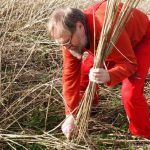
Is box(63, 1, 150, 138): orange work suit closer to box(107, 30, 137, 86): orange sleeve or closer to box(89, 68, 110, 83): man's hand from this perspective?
box(107, 30, 137, 86): orange sleeve

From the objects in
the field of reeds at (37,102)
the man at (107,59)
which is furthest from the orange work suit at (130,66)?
the field of reeds at (37,102)

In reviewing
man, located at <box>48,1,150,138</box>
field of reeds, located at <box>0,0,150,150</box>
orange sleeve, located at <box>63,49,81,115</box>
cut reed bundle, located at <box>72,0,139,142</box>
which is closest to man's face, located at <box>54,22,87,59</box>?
man, located at <box>48,1,150,138</box>

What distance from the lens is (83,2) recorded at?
4.64 metres

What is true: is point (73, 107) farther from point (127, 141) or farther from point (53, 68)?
point (53, 68)

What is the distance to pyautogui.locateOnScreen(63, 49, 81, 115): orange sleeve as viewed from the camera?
2.62 meters

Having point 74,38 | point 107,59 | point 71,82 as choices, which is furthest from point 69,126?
point 74,38

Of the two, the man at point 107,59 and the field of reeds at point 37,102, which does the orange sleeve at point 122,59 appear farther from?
the field of reeds at point 37,102

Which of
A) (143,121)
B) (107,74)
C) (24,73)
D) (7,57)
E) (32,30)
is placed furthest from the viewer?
(32,30)

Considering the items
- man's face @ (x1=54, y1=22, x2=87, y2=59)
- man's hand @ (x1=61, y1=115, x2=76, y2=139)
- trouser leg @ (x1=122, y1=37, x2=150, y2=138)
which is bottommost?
man's hand @ (x1=61, y1=115, x2=76, y2=139)

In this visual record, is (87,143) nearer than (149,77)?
Yes

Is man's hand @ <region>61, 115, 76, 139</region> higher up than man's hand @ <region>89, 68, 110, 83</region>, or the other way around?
man's hand @ <region>89, 68, 110, 83</region>

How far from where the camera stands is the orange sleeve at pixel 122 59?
228cm

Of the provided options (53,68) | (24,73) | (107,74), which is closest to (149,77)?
(53,68)

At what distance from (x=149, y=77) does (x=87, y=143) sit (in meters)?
1.26
